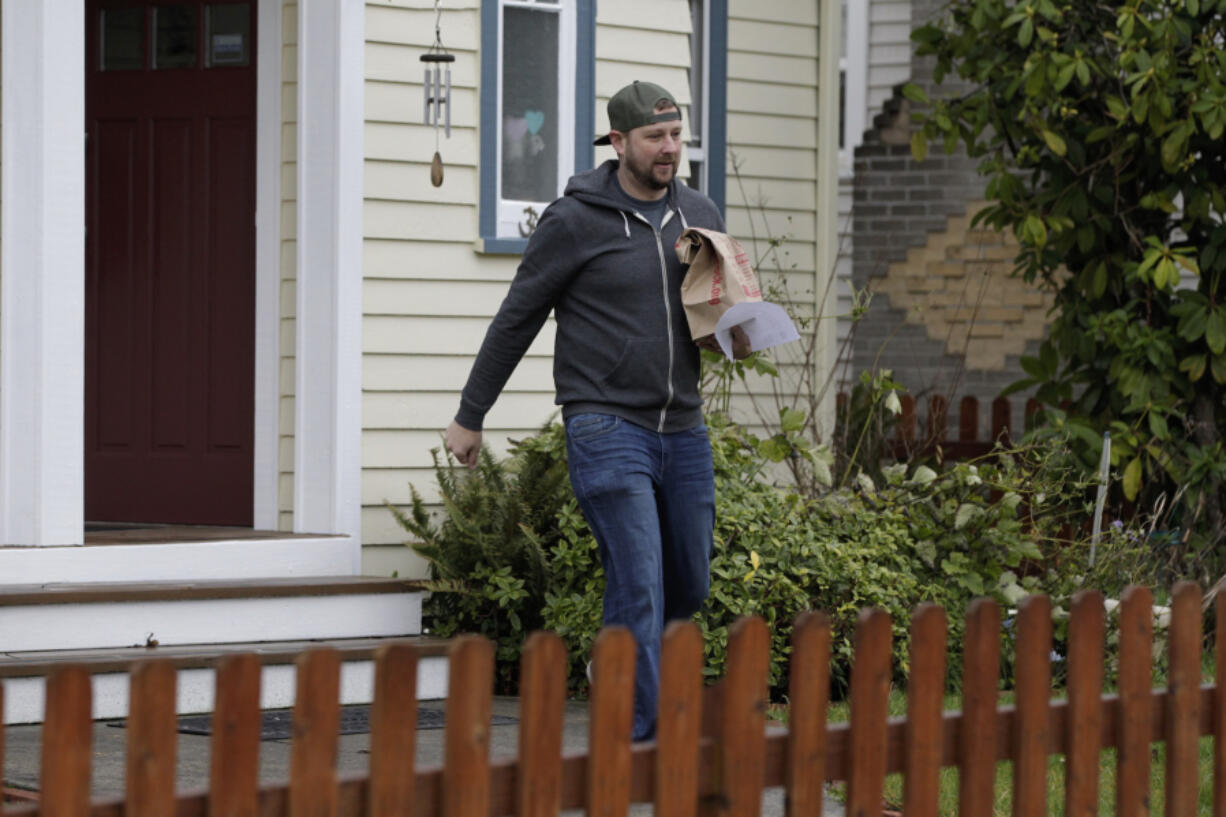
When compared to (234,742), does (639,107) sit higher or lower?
higher

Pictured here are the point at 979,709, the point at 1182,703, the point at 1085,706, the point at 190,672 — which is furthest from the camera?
the point at 190,672

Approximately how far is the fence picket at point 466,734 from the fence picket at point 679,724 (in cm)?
32

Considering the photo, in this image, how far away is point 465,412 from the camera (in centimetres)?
517

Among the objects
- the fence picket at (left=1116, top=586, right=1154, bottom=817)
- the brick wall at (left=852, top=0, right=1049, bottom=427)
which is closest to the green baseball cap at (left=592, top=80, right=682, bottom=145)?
the fence picket at (left=1116, top=586, right=1154, bottom=817)

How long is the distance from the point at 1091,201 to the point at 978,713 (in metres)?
6.07

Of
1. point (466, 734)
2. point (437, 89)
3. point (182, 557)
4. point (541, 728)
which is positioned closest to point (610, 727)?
point (541, 728)

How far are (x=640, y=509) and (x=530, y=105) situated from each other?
11.1 ft

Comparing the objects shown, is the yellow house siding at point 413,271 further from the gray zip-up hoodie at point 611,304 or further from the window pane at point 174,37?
the gray zip-up hoodie at point 611,304

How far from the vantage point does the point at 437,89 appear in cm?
744

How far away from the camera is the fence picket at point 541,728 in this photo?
2771 mm

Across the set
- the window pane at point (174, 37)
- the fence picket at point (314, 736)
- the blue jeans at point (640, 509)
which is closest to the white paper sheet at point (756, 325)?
the blue jeans at point (640, 509)

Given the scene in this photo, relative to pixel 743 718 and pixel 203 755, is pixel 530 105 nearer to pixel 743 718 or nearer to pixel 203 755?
pixel 203 755

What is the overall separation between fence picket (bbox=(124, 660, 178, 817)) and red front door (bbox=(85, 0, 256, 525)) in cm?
541

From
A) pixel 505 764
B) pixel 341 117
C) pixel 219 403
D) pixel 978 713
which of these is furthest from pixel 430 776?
pixel 219 403
